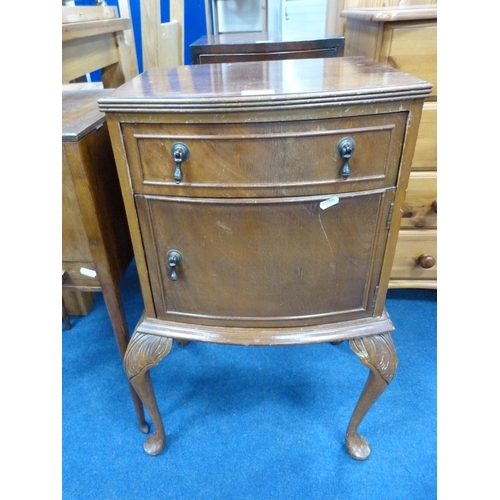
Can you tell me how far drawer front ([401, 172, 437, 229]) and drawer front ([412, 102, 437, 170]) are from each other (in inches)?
1.2

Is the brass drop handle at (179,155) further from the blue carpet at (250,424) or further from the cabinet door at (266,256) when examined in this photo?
the blue carpet at (250,424)

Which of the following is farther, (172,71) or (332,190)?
(172,71)

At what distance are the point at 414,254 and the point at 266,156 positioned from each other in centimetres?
86

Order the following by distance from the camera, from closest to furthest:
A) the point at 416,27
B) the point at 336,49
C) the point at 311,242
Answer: the point at 311,242
the point at 416,27
the point at 336,49

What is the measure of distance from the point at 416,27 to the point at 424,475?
1075mm

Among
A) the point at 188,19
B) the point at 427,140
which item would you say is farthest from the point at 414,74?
the point at 188,19

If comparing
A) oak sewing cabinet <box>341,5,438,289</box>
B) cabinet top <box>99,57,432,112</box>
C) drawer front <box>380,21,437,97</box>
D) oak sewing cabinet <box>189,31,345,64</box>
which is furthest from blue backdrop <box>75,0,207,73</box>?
cabinet top <box>99,57,432,112</box>

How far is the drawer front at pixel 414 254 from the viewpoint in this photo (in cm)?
123

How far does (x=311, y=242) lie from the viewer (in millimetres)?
678

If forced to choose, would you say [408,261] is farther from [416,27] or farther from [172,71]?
Answer: [172,71]

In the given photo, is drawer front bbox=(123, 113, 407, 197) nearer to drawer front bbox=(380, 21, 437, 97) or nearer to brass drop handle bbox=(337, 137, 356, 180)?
brass drop handle bbox=(337, 137, 356, 180)

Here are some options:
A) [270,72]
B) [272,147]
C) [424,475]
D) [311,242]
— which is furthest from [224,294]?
[424,475]

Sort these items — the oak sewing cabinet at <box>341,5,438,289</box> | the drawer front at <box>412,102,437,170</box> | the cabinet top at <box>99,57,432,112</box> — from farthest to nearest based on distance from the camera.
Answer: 1. the drawer front at <box>412,102,437,170</box>
2. the oak sewing cabinet at <box>341,5,438,289</box>
3. the cabinet top at <box>99,57,432,112</box>

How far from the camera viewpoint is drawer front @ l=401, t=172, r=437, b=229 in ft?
3.68
